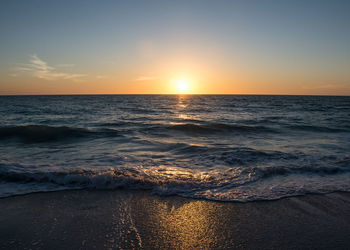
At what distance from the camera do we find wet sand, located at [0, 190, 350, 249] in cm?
242

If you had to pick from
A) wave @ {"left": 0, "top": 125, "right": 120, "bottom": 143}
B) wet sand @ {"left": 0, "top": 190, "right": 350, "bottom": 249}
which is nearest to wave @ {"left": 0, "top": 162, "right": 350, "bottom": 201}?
wet sand @ {"left": 0, "top": 190, "right": 350, "bottom": 249}

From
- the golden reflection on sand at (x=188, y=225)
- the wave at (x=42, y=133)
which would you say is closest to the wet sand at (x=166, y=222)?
the golden reflection on sand at (x=188, y=225)

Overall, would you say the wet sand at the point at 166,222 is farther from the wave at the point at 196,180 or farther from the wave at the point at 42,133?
the wave at the point at 42,133

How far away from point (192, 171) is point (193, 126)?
859 cm

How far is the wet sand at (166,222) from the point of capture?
7.93ft

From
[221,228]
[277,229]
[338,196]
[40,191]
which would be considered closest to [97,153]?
[40,191]

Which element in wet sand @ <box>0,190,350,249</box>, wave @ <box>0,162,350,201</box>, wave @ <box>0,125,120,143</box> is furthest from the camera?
wave @ <box>0,125,120,143</box>

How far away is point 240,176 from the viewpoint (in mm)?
4668

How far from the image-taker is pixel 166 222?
2873mm

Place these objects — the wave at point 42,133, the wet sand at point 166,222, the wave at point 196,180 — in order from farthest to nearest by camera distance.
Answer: the wave at point 42,133 < the wave at point 196,180 < the wet sand at point 166,222

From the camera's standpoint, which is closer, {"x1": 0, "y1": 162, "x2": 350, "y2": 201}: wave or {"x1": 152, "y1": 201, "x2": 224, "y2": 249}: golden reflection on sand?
{"x1": 152, "y1": 201, "x2": 224, "y2": 249}: golden reflection on sand

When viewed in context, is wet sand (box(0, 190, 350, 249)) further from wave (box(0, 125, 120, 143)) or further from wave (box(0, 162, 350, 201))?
wave (box(0, 125, 120, 143))

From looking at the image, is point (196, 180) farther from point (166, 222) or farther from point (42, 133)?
point (42, 133)

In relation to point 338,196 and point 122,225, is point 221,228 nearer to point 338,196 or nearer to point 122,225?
point 122,225
